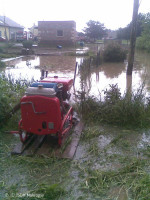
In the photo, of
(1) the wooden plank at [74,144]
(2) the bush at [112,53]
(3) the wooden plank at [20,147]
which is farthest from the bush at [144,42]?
(3) the wooden plank at [20,147]

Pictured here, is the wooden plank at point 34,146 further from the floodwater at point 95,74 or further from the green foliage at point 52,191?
the floodwater at point 95,74

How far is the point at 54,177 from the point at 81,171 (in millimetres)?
420

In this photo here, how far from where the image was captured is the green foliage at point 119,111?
17.2 feet

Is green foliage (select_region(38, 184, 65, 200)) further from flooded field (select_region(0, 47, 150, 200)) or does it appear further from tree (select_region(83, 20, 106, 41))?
tree (select_region(83, 20, 106, 41))

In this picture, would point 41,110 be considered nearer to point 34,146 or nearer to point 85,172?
point 34,146

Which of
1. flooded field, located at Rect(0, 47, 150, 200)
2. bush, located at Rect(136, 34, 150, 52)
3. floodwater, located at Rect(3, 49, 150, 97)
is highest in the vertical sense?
bush, located at Rect(136, 34, 150, 52)

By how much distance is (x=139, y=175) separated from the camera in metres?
3.37

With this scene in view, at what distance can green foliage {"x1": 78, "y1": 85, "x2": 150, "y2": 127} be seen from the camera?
5250 millimetres

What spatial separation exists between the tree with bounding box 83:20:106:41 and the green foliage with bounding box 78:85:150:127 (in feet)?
168

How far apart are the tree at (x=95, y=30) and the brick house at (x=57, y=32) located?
17073 millimetres

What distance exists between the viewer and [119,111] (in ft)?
17.4

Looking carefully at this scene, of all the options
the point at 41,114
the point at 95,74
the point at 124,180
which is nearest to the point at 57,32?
the point at 95,74

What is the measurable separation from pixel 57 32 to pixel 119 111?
35.1 metres

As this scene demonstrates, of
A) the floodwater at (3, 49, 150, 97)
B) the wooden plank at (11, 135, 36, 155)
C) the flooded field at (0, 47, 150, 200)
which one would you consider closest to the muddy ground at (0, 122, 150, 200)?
the flooded field at (0, 47, 150, 200)
